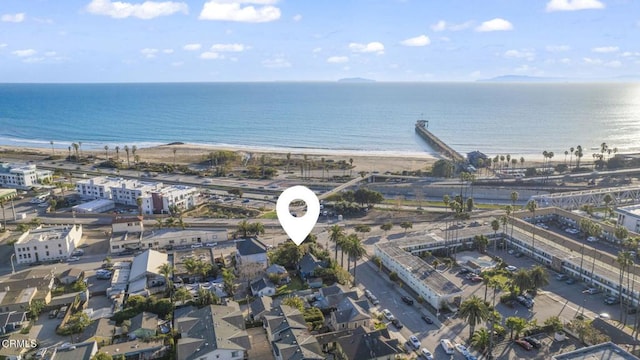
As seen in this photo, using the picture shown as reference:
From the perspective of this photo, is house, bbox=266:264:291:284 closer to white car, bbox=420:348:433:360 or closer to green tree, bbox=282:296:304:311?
green tree, bbox=282:296:304:311

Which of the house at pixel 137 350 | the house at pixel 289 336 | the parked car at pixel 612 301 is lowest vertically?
the parked car at pixel 612 301

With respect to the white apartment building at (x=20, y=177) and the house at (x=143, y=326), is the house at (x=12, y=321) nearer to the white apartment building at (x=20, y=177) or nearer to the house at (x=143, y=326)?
the house at (x=143, y=326)

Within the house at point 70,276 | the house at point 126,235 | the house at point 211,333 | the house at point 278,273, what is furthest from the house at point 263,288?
the house at point 126,235

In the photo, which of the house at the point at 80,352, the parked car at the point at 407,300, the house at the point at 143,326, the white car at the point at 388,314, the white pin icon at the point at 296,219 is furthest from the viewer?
the white pin icon at the point at 296,219

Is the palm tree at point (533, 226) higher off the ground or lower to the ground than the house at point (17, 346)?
higher

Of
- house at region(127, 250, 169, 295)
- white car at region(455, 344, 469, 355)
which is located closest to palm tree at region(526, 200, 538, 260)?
white car at region(455, 344, 469, 355)

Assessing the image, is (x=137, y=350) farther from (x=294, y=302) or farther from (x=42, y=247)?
(x=42, y=247)
